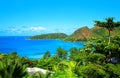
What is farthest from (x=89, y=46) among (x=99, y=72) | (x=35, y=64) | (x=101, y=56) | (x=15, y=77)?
(x=35, y=64)

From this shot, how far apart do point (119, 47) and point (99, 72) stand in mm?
3284

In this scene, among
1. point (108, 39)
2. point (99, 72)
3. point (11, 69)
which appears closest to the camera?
point (11, 69)

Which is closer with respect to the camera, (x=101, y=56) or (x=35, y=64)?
(x=101, y=56)

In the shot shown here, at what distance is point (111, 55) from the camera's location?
26.5m

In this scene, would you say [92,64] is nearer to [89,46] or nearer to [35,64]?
[89,46]

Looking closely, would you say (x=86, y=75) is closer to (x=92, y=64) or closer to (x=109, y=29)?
(x=92, y=64)

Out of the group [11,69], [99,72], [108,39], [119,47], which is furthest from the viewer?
[108,39]

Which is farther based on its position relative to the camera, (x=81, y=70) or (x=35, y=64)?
(x=35, y=64)

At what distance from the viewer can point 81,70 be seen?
26109mm

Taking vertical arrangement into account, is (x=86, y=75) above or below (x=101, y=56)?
below

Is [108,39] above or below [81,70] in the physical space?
above

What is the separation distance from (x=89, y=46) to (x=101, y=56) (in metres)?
1.98

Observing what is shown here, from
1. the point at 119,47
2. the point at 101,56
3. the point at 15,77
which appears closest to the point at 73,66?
the point at 101,56

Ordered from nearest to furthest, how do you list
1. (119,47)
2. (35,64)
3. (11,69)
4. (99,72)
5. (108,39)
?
(11,69) < (99,72) < (119,47) < (108,39) < (35,64)
